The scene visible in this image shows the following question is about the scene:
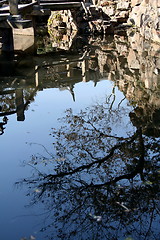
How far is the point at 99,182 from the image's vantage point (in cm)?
563

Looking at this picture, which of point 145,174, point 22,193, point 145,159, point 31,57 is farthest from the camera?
point 31,57

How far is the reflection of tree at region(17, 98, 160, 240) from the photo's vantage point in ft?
15.2

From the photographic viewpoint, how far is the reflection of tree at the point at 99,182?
464cm

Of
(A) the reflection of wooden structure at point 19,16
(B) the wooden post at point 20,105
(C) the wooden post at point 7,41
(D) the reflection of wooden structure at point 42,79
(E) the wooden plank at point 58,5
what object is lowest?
(B) the wooden post at point 20,105

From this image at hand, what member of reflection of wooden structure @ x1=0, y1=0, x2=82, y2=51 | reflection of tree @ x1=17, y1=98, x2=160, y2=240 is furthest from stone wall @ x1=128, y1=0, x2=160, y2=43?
reflection of tree @ x1=17, y1=98, x2=160, y2=240

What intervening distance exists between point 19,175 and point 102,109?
11.6ft

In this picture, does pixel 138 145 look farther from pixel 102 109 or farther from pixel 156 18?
pixel 156 18

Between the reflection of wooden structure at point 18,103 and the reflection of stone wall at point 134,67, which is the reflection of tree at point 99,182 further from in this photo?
the reflection of stone wall at point 134,67

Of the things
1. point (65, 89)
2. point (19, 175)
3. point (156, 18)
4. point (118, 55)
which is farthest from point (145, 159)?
point (156, 18)

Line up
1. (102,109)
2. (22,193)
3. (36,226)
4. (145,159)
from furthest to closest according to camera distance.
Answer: (102,109) → (145,159) → (22,193) → (36,226)

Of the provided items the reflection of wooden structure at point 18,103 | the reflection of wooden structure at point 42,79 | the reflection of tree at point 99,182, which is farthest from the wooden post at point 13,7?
the reflection of tree at point 99,182

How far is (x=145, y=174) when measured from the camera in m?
5.84

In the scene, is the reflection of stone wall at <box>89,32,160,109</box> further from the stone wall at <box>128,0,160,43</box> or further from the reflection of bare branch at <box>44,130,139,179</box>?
the reflection of bare branch at <box>44,130,139,179</box>

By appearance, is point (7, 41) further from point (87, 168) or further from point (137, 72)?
point (87, 168)
